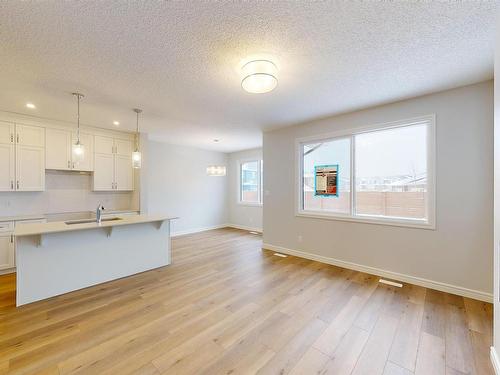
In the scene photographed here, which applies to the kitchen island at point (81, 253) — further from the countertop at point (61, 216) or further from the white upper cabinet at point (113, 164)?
the white upper cabinet at point (113, 164)

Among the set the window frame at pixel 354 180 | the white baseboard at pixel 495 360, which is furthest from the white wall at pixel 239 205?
the white baseboard at pixel 495 360

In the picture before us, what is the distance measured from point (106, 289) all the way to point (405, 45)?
172 inches

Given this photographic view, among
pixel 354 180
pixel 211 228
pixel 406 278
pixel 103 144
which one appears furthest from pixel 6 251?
pixel 406 278

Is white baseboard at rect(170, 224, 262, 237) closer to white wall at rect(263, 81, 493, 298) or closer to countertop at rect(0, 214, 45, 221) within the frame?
countertop at rect(0, 214, 45, 221)

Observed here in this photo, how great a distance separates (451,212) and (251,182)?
501 centimetres

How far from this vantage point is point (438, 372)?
164cm

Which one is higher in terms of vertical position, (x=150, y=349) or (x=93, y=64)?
(x=93, y=64)

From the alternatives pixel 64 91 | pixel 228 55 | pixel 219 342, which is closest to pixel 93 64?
pixel 64 91

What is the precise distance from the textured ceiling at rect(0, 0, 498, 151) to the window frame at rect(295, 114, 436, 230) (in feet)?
1.37

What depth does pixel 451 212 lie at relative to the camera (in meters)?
2.85

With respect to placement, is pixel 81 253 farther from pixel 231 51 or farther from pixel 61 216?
pixel 231 51

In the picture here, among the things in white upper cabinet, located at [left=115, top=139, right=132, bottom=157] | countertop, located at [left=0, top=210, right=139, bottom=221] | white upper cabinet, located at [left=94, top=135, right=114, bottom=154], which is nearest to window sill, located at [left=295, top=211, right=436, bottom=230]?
countertop, located at [left=0, top=210, right=139, bottom=221]

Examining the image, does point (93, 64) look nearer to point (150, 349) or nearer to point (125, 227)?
point (125, 227)

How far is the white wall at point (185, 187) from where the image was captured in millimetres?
5844
